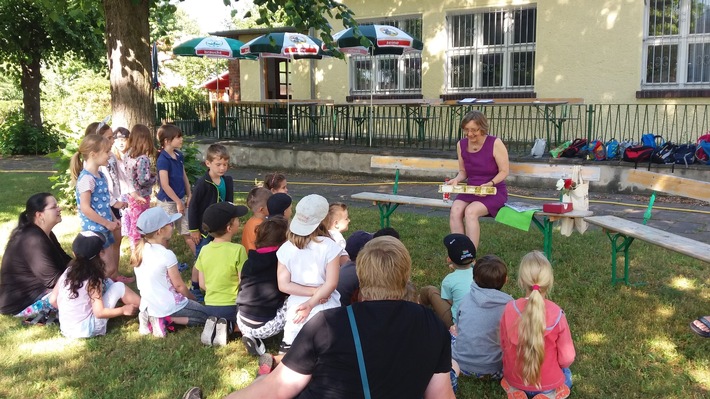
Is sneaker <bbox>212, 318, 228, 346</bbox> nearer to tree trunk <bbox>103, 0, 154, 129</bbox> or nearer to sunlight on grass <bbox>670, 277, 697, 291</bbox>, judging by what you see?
sunlight on grass <bbox>670, 277, 697, 291</bbox>

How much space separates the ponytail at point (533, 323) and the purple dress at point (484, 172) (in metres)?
2.80

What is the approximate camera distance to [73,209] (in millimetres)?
9672

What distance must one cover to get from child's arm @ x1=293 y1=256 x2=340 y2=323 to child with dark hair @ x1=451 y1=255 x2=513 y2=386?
2.69 feet

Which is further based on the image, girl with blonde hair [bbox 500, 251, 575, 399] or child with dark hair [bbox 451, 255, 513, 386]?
child with dark hair [bbox 451, 255, 513, 386]

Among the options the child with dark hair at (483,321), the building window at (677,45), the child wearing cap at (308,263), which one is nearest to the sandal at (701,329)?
the child with dark hair at (483,321)

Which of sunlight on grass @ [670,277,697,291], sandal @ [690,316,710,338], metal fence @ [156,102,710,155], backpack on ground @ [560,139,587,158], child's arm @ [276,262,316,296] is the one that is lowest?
sunlight on grass @ [670,277,697,291]

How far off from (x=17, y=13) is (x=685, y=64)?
57.9 feet

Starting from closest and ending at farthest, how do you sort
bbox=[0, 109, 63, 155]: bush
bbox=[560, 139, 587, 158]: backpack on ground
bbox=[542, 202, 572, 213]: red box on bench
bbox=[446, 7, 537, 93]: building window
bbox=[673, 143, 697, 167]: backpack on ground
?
bbox=[542, 202, 572, 213]: red box on bench → bbox=[673, 143, 697, 167]: backpack on ground → bbox=[560, 139, 587, 158]: backpack on ground → bbox=[446, 7, 537, 93]: building window → bbox=[0, 109, 63, 155]: bush

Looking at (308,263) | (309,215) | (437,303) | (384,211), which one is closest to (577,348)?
(437,303)

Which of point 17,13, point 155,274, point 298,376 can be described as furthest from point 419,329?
point 17,13

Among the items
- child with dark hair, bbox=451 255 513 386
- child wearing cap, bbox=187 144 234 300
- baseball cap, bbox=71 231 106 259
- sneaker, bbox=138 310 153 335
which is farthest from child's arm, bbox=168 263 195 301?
child with dark hair, bbox=451 255 513 386

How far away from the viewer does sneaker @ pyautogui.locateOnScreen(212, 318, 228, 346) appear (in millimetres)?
4668

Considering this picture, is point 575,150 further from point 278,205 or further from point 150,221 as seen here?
point 150,221

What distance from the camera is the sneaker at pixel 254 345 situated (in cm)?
445
